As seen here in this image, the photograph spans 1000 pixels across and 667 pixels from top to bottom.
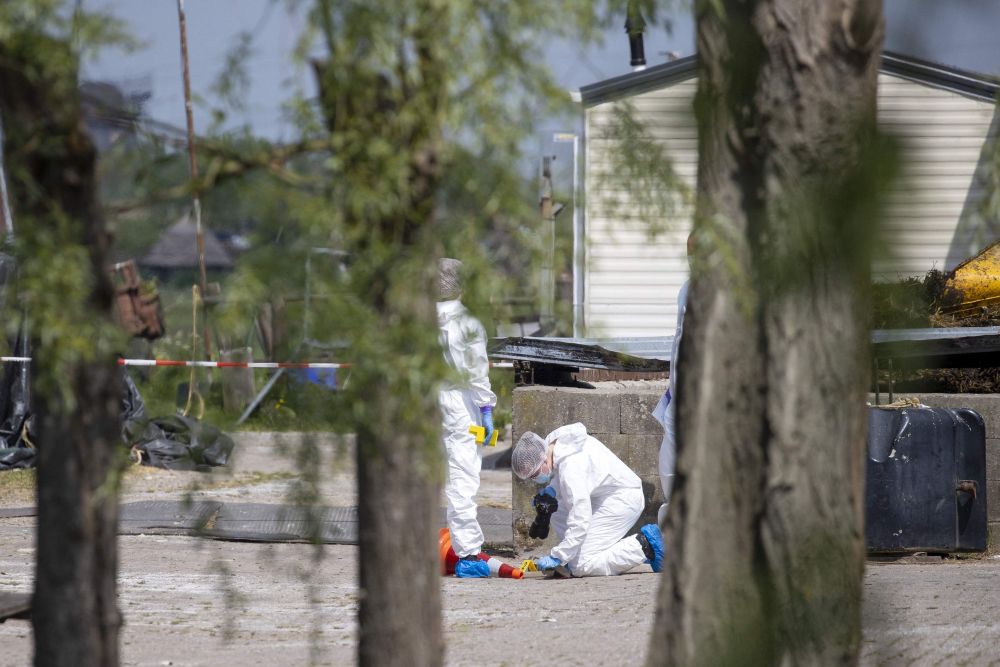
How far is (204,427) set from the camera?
11992mm

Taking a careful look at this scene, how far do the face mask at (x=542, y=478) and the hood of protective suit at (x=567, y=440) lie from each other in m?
0.11

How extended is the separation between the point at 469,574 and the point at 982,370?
14.1 ft

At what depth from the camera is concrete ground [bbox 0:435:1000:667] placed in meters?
5.03

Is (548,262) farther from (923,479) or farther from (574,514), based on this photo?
(923,479)

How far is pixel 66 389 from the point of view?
229cm

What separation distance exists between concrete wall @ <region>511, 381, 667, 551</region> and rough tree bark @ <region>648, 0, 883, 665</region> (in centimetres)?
556

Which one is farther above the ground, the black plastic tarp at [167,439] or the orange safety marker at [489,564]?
the black plastic tarp at [167,439]

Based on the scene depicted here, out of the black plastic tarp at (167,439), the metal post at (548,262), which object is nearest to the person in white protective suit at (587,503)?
the black plastic tarp at (167,439)

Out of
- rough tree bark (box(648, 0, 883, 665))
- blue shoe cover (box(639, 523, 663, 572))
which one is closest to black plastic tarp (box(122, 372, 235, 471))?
blue shoe cover (box(639, 523, 663, 572))

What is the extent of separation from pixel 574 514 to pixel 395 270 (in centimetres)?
541

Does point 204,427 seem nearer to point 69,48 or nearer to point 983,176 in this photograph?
point 69,48

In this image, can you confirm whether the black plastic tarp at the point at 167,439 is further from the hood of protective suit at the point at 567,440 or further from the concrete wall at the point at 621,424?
the hood of protective suit at the point at 567,440

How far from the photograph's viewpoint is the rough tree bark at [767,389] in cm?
231

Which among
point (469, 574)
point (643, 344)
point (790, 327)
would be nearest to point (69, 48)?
point (790, 327)
